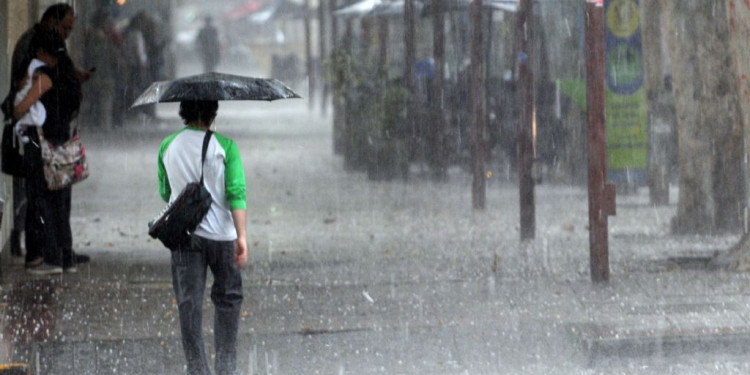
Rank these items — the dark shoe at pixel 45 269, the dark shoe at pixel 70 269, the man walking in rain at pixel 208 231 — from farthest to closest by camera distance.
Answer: the dark shoe at pixel 70 269
the dark shoe at pixel 45 269
the man walking in rain at pixel 208 231

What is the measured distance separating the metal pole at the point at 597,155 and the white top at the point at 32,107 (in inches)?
147

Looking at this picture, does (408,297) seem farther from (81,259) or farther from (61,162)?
(81,259)

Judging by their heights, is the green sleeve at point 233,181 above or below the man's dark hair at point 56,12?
below

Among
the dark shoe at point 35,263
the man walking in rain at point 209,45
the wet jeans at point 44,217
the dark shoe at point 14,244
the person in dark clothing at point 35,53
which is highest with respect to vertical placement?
the man walking in rain at point 209,45

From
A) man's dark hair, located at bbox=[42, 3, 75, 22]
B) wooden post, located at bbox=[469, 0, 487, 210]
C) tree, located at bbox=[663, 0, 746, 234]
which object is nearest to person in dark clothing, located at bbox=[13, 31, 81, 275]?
man's dark hair, located at bbox=[42, 3, 75, 22]

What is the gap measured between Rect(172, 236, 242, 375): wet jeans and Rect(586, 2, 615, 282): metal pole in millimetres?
3648

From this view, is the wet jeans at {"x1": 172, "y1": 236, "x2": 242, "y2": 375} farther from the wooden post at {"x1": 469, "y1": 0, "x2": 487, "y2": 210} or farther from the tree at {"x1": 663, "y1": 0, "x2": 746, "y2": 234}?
the wooden post at {"x1": 469, "y1": 0, "x2": 487, "y2": 210}

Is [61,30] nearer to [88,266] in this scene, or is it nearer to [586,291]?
[88,266]

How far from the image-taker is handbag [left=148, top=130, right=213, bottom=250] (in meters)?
6.52

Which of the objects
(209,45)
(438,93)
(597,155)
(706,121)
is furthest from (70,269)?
(209,45)

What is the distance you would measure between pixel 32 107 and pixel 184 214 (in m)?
3.80

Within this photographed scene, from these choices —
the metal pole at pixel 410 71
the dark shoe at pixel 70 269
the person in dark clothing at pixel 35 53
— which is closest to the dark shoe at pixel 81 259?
the person in dark clothing at pixel 35 53

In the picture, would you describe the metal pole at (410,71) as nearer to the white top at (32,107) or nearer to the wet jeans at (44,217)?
the wet jeans at (44,217)

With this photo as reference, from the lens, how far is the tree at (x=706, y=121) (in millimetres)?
12000
